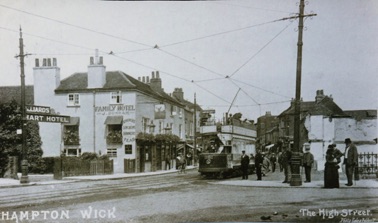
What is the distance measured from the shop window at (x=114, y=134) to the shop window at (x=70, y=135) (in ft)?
2.48

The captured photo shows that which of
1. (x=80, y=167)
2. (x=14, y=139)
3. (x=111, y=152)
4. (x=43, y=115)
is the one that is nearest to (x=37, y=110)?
(x=43, y=115)

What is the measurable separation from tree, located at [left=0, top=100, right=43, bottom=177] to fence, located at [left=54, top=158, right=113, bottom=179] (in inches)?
24.0

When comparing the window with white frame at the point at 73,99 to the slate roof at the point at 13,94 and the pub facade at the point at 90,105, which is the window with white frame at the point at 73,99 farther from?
the slate roof at the point at 13,94

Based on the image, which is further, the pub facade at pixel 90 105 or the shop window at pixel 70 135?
the shop window at pixel 70 135

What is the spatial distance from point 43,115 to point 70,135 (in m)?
0.78

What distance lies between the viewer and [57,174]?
42.8 ft

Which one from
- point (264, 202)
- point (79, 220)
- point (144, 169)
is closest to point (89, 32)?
point (79, 220)

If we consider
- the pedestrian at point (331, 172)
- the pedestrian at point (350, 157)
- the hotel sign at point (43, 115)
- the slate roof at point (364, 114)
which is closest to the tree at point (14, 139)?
the hotel sign at point (43, 115)

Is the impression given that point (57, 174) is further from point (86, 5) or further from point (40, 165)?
point (86, 5)

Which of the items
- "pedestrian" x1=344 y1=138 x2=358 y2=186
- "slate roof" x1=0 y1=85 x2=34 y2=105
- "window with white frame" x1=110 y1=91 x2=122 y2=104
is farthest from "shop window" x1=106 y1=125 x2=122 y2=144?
"pedestrian" x1=344 y1=138 x2=358 y2=186

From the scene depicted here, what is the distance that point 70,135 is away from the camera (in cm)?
1027

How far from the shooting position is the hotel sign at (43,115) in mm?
9996

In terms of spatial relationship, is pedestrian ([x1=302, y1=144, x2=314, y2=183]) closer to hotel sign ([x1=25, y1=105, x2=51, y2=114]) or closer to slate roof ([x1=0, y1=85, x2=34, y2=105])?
hotel sign ([x1=25, y1=105, x2=51, y2=114])

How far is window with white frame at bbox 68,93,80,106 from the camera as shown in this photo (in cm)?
1001
